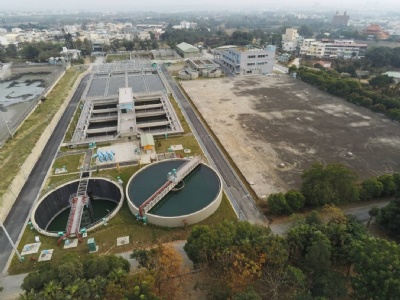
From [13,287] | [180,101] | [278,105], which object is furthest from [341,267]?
[180,101]

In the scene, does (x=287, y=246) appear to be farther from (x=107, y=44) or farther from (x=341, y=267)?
(x=107, y=44)

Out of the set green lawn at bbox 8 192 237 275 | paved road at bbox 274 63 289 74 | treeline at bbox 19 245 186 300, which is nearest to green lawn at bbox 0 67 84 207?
green lawn at bbox 8 192 237 275

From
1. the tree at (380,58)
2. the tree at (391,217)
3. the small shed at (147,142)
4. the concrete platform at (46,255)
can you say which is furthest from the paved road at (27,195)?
the tree at (380,58)

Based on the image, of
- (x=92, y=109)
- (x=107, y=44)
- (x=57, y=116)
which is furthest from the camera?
(x=107, y=44)

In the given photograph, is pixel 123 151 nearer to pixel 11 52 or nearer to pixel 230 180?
pixel 230 180

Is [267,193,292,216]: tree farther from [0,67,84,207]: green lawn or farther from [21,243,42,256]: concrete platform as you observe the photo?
[0,67,84,207]: green lawn

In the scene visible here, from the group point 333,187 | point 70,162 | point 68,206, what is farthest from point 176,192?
point 333,187
